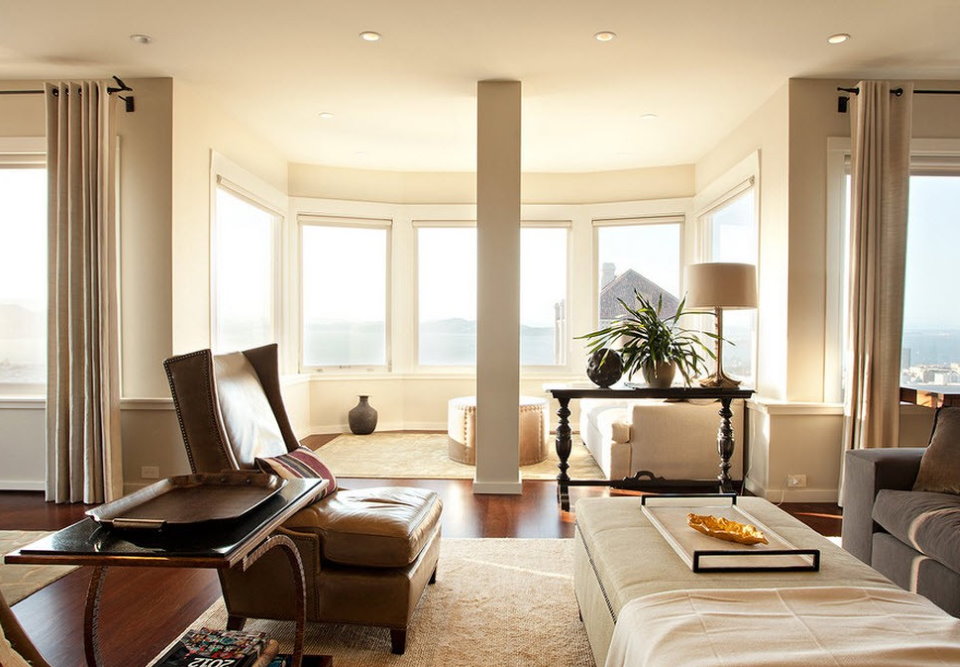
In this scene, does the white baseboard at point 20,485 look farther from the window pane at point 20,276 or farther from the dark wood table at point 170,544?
the dark wood table at point 170,544

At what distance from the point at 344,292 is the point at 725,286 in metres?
4.08

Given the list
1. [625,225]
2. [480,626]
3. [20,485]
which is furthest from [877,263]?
[20,485]

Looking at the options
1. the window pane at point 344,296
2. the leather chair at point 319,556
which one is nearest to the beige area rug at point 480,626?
the leather chair at point 319,556

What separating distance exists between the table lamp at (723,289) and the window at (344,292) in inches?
145

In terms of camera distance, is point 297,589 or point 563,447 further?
point 563,447

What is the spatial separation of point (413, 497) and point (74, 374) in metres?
2.78

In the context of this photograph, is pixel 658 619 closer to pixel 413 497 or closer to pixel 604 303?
pixel 413 497

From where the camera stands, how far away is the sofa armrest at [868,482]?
2.64 metres

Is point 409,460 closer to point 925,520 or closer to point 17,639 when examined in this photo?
point 925,520

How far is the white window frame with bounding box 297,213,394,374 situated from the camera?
6.47 m

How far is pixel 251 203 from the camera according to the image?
18.1ft

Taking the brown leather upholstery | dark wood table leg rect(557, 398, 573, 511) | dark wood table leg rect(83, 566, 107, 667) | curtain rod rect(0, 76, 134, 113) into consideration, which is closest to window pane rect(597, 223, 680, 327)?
dark wood table leg rect(557, 398, 573, 511)

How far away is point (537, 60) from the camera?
12.8 feet

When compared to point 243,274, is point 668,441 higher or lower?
lower
